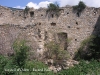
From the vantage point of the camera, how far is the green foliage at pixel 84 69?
50.8 ft

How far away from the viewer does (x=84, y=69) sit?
633 inches

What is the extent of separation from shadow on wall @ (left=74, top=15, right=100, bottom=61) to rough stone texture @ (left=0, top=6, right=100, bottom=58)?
1.02 feet

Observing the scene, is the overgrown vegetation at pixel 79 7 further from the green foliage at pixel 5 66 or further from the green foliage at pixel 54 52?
the green foliage at pixel 5 66

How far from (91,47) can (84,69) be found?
11.9 feet

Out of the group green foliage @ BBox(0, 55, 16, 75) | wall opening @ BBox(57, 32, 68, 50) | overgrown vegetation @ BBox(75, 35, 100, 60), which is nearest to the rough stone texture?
wall opening @ BBox(57, 32, 68, 50)

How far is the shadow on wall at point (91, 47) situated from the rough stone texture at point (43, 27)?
31 centimetres

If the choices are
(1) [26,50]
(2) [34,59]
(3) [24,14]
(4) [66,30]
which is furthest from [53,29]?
(1) [26,50]

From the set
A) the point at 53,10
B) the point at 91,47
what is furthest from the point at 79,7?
the point at 91,47

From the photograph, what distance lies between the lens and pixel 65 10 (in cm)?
2139

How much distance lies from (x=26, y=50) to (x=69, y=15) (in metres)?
8.04

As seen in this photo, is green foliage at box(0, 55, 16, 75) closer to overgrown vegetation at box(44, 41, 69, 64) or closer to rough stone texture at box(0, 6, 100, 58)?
rough stone texture at box(0, 6, 100, 58)

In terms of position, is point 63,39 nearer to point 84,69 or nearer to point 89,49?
point 89,49

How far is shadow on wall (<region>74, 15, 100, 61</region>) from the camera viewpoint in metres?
18.8

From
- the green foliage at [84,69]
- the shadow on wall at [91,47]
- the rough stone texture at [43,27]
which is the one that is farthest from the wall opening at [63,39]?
the green foliage at [84,69]
